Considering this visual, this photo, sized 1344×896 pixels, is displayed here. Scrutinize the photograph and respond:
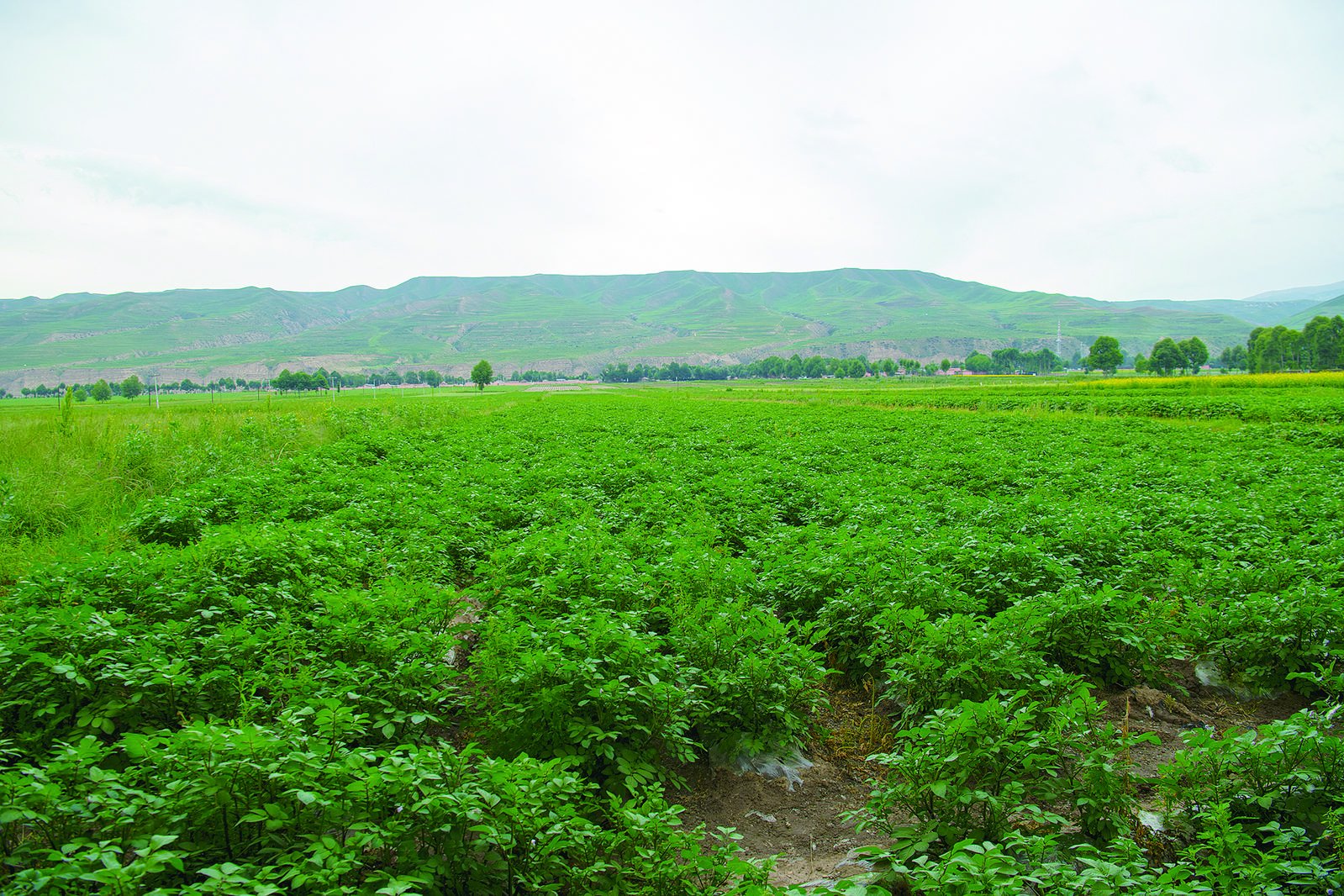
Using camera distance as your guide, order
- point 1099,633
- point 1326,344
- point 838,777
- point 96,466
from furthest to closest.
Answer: point 1326,344
point 96,466
point 1099,633
point 838,777

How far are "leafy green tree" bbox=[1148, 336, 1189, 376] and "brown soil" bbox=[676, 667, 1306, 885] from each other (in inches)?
6081

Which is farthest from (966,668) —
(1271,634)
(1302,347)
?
(1302,347)

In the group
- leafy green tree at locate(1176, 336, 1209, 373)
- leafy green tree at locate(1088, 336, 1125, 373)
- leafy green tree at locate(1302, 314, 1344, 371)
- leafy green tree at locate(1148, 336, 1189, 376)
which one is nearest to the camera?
leafy green tree at locate(1302, 314, 1344, 371)

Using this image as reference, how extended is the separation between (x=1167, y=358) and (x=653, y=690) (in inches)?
6312

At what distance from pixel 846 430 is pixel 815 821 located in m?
22.6

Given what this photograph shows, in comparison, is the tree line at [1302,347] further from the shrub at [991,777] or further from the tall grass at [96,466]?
the tall grass at [96,466]

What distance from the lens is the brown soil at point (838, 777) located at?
466 cm

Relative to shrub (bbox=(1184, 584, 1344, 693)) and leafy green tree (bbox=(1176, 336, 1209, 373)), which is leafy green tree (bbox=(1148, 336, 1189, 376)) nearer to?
leafy green tree (bbox=(1176, 336, 1209, 373))

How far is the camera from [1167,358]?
128m

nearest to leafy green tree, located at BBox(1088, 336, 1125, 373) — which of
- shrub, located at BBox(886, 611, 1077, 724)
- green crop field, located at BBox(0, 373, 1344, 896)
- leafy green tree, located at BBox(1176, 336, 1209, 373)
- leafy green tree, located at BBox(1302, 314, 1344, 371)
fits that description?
leafy green tree, located at BBox(1176, 336, 1209, 373)

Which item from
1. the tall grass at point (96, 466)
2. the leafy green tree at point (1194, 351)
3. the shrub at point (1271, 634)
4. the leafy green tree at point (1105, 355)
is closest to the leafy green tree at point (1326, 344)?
the leafy green tree at point (1194, 351)

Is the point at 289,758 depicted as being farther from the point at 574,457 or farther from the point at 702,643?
the point at 574,457

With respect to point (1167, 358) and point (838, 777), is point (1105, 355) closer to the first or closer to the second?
point (1167, 358)

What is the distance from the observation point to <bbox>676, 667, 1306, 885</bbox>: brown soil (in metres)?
4.66
